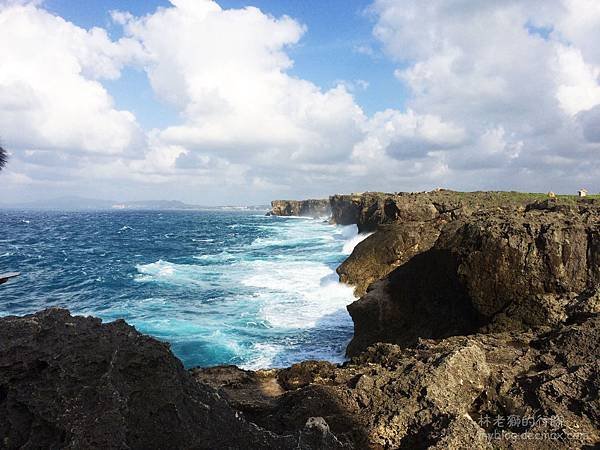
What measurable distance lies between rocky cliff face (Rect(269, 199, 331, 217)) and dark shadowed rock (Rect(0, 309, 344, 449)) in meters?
158

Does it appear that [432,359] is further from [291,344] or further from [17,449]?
[291,344]

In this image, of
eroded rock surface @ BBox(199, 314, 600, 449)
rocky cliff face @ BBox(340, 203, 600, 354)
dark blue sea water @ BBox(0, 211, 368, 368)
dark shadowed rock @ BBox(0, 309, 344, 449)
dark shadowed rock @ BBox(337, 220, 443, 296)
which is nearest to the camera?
dark shadowed rock @ BBox(0, 309, 344, 449)

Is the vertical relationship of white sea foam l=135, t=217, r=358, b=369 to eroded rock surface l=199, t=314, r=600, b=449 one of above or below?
below

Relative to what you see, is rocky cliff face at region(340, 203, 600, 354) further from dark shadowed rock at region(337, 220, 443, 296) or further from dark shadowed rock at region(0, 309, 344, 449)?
dark shadowed rock at region(337, 220, 443, 296)

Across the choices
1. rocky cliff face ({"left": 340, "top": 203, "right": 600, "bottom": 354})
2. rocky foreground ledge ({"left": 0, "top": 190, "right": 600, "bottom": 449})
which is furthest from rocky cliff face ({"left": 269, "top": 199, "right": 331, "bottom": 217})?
rocky foreground ledge ({"left": 0, "top": 190, "right": 600, "bottom": 449})

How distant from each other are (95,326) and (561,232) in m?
12.5

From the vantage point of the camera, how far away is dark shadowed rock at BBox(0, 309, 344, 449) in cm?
390

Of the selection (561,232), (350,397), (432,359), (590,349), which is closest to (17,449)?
(350,397)

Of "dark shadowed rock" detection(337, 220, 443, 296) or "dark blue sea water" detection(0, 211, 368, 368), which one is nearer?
"dark blue sea water" detection(0, 211, 368, 368)

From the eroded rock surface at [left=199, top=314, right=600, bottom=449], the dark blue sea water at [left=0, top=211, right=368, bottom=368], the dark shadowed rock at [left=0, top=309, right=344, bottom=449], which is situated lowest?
the dark blue sea water at [left=0, top=211, right=368, bottom=368]

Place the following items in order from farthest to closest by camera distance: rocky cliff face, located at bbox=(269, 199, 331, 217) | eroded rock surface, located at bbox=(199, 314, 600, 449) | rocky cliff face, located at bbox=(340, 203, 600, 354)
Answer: rocky cliff face, located at bbox=(269, 199, 331, 217)
rocky cliff face, located at bbox=(340, 203, 600, 354)
eroded rock surface, located at bbox=(199, 314, 600, 449)

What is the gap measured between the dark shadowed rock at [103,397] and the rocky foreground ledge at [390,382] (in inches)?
0.5

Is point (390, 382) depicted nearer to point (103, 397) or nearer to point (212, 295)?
point (103, 397)

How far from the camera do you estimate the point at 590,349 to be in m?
7.64
